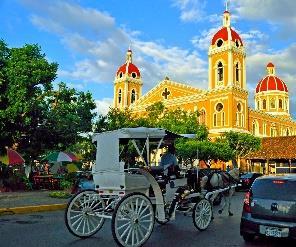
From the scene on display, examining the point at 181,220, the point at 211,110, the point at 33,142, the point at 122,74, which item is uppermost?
the point at 122,74

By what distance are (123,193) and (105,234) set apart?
1.16m

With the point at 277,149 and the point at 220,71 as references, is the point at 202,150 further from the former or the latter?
the point at 220,71

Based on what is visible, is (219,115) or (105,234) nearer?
(105,234)

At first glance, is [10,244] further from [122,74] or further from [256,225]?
[122,74]

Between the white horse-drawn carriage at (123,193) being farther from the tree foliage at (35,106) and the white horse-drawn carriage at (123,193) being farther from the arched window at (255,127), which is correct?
the arched window at (255,127)

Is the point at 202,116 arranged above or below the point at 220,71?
below

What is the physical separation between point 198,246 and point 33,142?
57.6ft

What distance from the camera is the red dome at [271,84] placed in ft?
258

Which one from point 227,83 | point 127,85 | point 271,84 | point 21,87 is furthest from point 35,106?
point 271,84

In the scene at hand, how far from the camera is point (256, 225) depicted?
789 centimetres

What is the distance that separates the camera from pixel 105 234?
30.4ft

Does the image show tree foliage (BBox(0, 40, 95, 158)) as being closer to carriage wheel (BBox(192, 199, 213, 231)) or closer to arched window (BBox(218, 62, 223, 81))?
carriage wheel (BBox(192, 199, 213, 231))

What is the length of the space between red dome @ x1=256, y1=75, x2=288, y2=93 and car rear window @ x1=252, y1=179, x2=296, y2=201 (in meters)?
73.5

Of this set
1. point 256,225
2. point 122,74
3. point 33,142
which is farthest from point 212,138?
point 256,225
